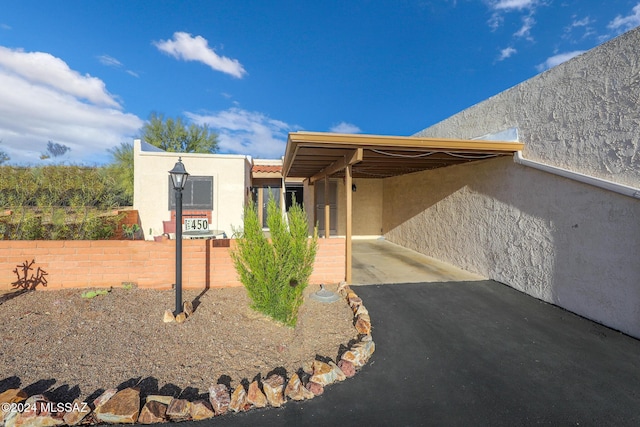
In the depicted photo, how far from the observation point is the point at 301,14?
11.9 m

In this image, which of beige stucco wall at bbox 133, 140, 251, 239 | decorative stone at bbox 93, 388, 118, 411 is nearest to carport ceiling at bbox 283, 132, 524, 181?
decorative stone at bbox 93, 388, 118, 411

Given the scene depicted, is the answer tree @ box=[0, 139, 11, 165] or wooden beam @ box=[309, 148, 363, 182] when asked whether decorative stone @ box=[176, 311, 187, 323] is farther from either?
tree @ box=[0, 139, 11, 165]

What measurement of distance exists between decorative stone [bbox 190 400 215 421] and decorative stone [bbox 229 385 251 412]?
16 centimetres

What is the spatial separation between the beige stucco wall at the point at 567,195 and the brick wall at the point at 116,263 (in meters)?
5.40

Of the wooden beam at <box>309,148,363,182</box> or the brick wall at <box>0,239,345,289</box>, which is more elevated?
the wooden beam at <box>309,148,363,182</box>

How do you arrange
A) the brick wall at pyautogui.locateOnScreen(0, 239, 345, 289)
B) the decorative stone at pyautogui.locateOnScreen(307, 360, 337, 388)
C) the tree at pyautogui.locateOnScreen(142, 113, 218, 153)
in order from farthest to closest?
the tree at pyautogui.locateOnScreen(142, 113, 218, 153), the brick wall at pyautogui.locateOnScreen(0, 239, 345, 289), the decorative stone at pyautogui.locateOnScreen(307, 360, 337, 388)

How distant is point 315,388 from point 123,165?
16.3 meters

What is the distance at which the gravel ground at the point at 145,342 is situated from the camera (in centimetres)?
239

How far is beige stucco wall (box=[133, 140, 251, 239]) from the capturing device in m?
8.02

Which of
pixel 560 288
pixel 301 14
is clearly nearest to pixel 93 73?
pixel 301 14

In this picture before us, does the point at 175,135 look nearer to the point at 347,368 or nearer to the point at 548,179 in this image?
the point at 347,368

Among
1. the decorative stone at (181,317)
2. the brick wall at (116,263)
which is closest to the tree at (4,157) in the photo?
the brick wall at (116,263)

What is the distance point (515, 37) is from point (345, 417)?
Answer: 535 inches

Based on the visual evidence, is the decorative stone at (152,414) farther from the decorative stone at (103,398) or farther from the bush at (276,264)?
the bush at (276,264)
